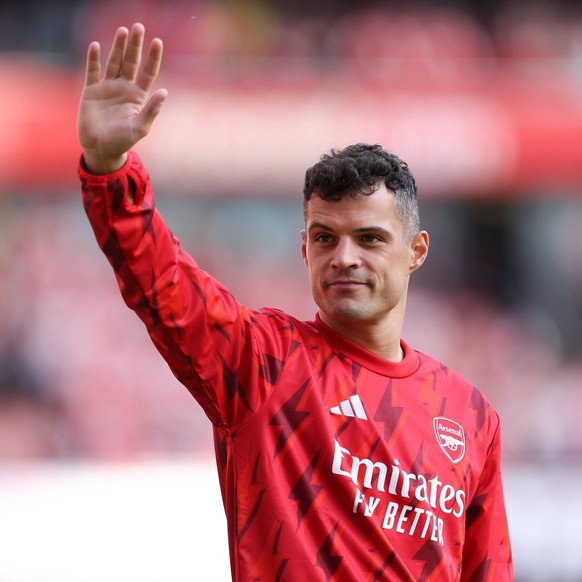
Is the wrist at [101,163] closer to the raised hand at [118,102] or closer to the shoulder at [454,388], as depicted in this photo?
the raised hand at [118,102]

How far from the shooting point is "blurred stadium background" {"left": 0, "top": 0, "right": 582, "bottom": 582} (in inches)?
342

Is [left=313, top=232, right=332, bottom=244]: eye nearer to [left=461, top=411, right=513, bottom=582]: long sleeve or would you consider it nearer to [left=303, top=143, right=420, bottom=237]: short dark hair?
[left=303, top=143, right=420, bottom=237]: short dark hair

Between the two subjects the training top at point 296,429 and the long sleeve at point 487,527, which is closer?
the training top at point 296,429

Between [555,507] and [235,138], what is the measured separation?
14.2ft

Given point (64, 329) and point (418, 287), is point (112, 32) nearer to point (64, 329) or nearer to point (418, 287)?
point (64, 329)

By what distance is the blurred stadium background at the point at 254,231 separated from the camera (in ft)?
28.5

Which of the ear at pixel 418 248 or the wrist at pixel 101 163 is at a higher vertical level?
the ear at pixel 418 248

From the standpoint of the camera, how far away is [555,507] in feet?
28.7

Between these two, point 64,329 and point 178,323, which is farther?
point 64,329

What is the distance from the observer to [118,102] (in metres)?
2.51

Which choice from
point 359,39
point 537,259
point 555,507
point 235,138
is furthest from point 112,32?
point 555,507

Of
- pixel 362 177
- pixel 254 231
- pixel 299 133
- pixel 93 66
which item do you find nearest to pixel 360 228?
pixel 362 177

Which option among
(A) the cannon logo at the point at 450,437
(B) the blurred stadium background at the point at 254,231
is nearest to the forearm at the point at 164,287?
(A) the cannon logo at the point at 450,437

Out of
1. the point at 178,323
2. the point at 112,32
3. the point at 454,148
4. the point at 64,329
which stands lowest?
the point at 178,323
